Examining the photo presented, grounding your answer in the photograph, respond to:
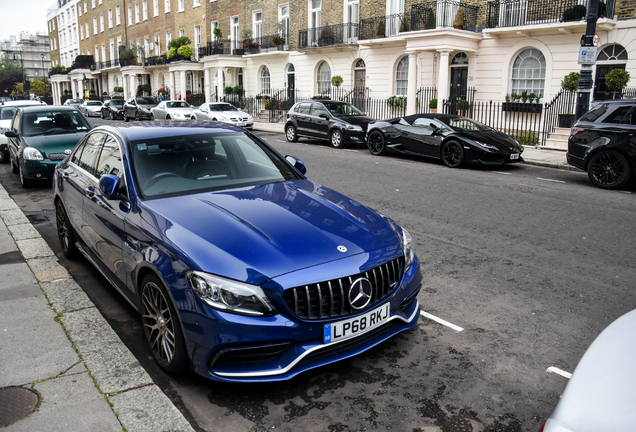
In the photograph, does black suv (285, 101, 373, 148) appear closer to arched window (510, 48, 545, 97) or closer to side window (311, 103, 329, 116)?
side window (311, 103, 329, 116)

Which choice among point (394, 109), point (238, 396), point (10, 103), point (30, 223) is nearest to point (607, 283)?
point (238, 396)

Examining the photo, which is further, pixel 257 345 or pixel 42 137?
pixel 42 137

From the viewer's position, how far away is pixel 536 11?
2045 centimetres

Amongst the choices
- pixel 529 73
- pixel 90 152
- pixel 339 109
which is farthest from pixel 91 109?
pixel 90 152

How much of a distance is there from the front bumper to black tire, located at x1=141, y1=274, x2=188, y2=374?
0.16 meters

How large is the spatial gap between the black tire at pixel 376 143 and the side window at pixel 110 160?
446 inches

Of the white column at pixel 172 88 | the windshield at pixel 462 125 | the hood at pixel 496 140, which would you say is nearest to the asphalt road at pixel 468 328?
the hood at pixel 496 140

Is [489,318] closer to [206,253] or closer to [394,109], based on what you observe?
[206,253]

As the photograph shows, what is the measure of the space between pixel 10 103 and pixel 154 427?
52.0 ft

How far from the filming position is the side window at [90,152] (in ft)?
16.5

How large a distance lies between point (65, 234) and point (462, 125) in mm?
10614

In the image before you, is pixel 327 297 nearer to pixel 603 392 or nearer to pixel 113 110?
pixel 603 392

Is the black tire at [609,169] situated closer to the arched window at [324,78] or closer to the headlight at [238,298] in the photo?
the headlight at [238,298]

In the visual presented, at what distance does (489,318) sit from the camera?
4383 millimetres
